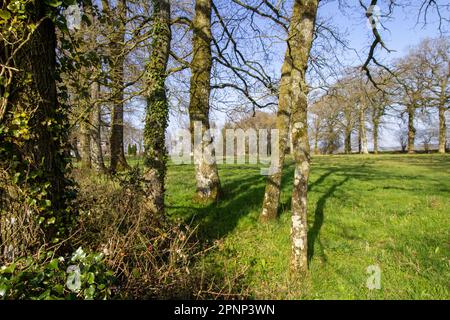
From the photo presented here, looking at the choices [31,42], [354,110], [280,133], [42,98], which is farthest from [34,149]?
[354,110]

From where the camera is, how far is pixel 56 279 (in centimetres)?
266

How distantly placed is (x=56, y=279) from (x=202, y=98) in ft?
20.9

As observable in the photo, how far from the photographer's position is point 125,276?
11.6ft

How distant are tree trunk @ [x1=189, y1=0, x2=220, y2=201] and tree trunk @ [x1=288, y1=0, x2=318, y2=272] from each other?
331cm

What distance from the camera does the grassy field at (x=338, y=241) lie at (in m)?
4.42

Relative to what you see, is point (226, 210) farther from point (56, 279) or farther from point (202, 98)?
point (56, 279)

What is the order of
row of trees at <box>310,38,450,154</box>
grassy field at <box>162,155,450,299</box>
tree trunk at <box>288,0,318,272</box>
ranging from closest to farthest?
grassy field at <box>162,155,450,299</box> < tree trunk at <box>288,0,318,272</box> < row of trees at <box>310,38,450,154</box>

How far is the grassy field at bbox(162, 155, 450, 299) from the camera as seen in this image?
14.5ft

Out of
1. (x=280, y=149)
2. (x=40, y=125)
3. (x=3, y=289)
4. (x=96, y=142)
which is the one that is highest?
(x=96, y=142)

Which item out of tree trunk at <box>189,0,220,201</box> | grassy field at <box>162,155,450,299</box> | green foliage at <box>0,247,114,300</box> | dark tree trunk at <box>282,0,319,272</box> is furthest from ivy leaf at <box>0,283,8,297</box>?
tree trunk at <box>189,0,220,201</box>

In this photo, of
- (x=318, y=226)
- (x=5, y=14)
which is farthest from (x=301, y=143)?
(x=5, y=14)

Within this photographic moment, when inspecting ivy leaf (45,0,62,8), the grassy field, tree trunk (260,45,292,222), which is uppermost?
ivy leaf (45,0,62,8)

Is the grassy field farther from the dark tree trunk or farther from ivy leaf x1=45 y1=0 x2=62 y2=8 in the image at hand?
ivy leaf x1=45 y1=0 x2=62 y2=8

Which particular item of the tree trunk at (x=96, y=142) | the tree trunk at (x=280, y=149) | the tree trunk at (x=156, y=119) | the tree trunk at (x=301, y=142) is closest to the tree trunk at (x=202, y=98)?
the tree trunk at (x=280, y=149)
